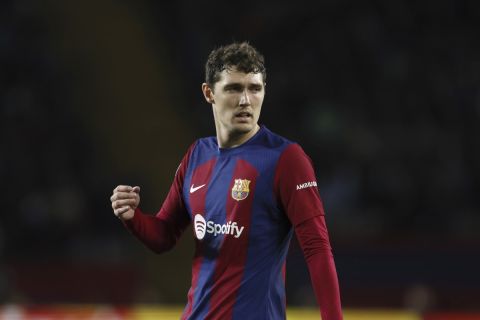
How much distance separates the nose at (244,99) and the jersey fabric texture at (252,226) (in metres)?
0.17

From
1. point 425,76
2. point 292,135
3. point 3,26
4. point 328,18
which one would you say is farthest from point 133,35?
point 425,76

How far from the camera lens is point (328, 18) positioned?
44.3 ft

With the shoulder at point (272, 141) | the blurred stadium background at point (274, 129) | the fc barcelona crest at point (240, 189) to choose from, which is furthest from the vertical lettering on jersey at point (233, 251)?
the blurred stadium background at point (274, 129)

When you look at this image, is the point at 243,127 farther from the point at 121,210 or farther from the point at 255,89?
the point at 121,210

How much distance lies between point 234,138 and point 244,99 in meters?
0.21

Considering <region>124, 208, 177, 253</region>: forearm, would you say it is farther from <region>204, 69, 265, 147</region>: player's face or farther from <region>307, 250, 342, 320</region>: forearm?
<region>307, 250, 342, 320</region>: forearm

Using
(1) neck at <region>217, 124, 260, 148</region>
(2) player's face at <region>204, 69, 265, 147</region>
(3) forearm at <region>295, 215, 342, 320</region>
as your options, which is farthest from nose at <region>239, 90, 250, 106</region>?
(3) forearm at <region>295, 215, 342, 320</region>

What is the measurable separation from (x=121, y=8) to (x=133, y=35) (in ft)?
2.06

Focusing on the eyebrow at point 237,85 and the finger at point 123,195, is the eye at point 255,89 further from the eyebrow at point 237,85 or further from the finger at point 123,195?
the finger at point 123,195

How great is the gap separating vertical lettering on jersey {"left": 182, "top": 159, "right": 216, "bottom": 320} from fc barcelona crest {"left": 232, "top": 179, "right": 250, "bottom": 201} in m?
0.16

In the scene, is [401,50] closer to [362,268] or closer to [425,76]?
[425,76]

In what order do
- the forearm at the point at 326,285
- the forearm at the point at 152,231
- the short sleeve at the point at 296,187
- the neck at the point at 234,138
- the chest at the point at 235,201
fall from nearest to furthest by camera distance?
the forearm at the point at 326,285 → the short sleeve at the point at 296,187 → the chest at the point at 235,201 → the neck at the point at 234,138 → the forearm at the point at 152,231

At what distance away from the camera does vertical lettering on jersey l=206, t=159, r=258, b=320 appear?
3.49 meters

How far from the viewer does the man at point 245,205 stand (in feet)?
11.3
